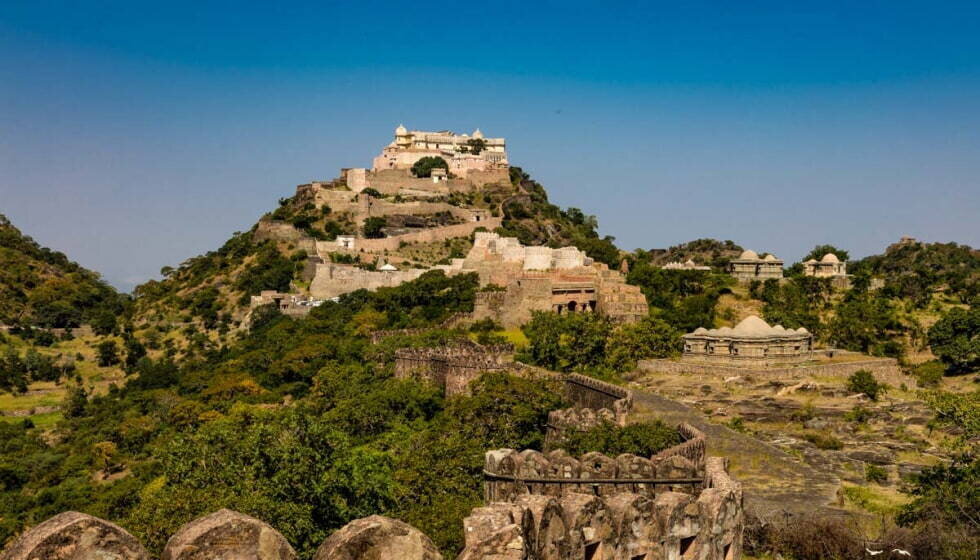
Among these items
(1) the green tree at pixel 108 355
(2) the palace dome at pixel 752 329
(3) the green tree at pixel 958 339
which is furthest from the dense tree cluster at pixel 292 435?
(3) the green tree at pixel 958 339

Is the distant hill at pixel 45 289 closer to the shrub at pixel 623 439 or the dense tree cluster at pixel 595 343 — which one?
the dense tree cluster at pixel 595 343

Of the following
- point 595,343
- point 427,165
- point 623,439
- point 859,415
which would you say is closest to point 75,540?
point 623,439

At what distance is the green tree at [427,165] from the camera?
88250mm

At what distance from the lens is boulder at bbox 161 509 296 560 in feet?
19.6

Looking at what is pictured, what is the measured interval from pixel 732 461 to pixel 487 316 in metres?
23.3

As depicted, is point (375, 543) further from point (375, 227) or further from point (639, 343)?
point (375, 227)

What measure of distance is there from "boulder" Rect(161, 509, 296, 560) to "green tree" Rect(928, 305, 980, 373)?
45.1 meters

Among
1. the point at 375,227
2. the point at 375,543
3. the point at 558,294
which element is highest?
the point at 375,227

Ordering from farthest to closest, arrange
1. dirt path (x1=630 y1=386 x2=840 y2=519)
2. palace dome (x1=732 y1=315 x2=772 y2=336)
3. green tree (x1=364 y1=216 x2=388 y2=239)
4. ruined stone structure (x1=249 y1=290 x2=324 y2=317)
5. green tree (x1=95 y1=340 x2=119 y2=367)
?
green tree (x1=364 y1=216 x2=388 y2=239) → green tree (x1=95 y1=340 x2=119 y2=367) → ruined stone structure (x1=249 y1=290 x2=324 y2=317) → palace dome (x1=732 y1=315 x2=772 y2=336) → dirt path (x1=630 y1=386 x2=840 y2=519)

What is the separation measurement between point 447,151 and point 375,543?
8892 centimetres

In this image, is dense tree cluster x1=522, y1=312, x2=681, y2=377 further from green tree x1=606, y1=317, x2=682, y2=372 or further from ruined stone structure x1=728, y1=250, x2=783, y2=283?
ruined stone structure x1=728, y1=250, x2=783, y2=283

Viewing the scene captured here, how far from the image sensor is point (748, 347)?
3669 cm

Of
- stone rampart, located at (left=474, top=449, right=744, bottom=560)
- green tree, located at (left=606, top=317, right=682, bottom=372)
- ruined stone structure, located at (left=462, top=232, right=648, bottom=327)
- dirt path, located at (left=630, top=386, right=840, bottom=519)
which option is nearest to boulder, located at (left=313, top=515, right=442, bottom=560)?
stone rampart, located at (left=474, top=449, right=744, bottom=560)

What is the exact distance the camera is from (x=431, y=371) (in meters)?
36.0
